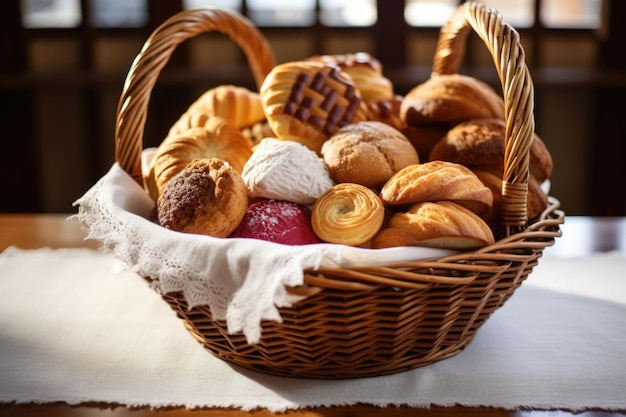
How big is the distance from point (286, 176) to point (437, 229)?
0.77 ft

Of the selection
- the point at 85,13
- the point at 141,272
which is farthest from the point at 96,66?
the point at 141,272

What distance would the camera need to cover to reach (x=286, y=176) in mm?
967

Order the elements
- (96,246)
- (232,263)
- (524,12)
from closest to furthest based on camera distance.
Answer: (232,263)
(96,246)
(524,12)

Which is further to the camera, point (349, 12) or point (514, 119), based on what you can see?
A: point (349, 12)

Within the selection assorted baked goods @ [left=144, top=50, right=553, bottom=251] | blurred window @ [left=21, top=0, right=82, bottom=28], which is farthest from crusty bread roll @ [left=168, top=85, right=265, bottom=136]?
blurred window @ [left=21, top=0, right=82, bottom=28]

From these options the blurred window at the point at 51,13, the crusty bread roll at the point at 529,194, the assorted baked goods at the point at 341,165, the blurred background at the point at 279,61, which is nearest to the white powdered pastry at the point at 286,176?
the assorted baked goods at the point at 341,165

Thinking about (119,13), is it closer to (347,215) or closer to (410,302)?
(347,215)

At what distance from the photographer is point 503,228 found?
0.95m

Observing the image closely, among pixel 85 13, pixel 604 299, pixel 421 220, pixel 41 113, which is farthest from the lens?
pixel 41 113

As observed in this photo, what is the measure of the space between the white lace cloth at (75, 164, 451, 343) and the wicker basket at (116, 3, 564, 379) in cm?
2

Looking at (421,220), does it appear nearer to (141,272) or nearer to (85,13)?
(141,272)

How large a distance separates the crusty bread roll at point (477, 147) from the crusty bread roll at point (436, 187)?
0.11m

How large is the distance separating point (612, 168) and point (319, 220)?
7.70ft

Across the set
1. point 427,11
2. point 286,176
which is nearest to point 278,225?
point 286,176
